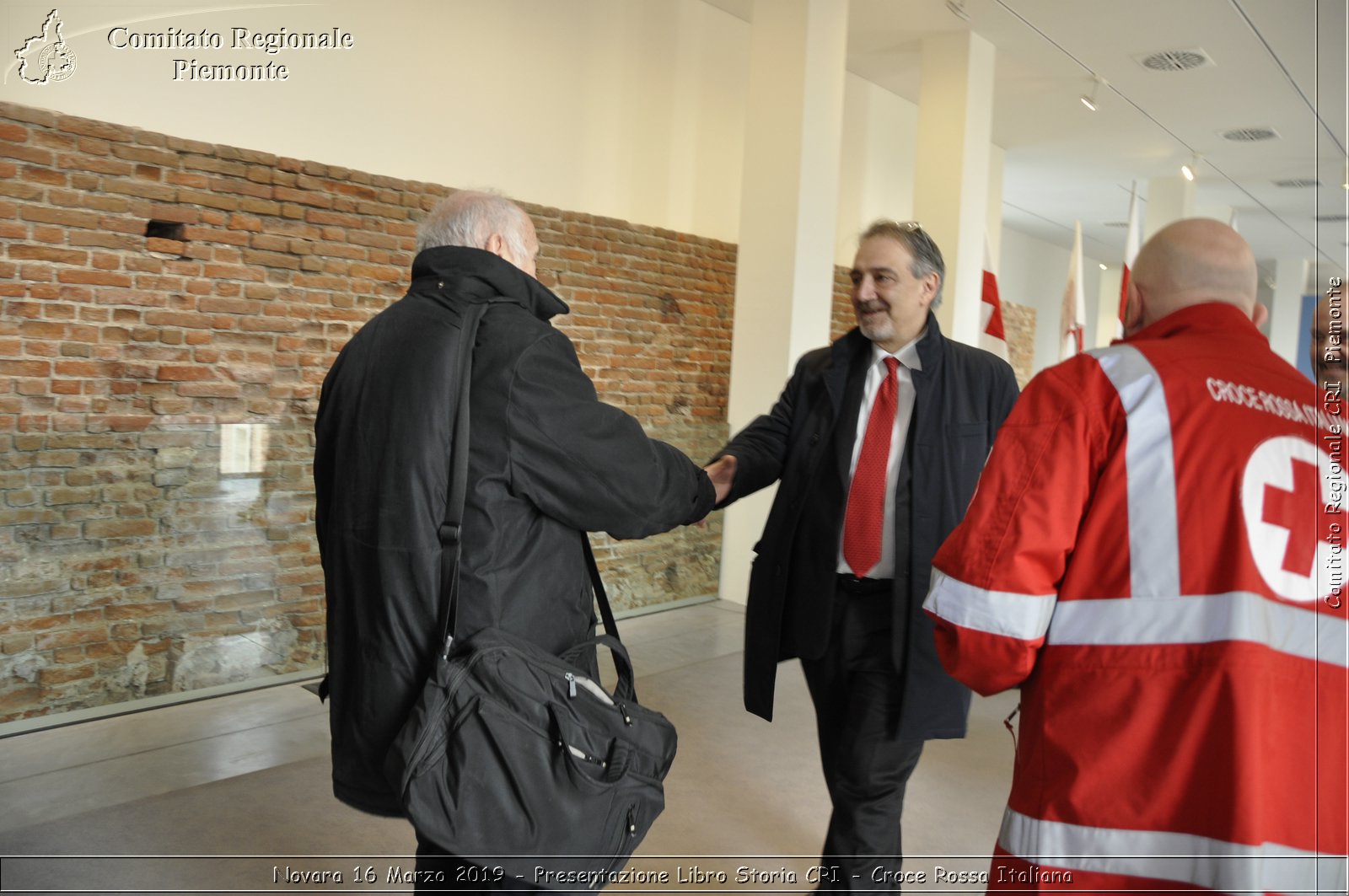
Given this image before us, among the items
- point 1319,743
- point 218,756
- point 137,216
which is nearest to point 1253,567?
point 1319,743

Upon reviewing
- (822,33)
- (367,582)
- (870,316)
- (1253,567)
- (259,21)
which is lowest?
(367,582)

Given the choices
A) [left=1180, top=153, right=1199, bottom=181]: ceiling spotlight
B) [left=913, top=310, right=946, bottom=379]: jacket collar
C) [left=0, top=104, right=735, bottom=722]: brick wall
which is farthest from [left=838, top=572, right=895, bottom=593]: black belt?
[left=1180, top=153, right=1199, bottom=181]: ceiling spotlight

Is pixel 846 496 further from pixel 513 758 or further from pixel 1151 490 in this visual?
pixel 513 758

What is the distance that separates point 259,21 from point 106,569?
242 cm

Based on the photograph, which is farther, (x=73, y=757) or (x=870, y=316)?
(x=73, y=757)

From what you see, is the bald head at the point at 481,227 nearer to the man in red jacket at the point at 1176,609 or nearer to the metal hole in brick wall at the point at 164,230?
the man in red jacket at the point at 1176,609

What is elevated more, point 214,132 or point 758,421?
point 214,132

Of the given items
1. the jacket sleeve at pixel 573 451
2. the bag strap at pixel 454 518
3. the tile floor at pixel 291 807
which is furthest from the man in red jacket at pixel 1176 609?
the tile floor at pixel 291 807

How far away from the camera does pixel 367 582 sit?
5.25 ft

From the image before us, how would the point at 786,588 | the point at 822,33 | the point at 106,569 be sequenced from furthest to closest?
the point at 822,33 → the point at 106,569 → the point at 786,588

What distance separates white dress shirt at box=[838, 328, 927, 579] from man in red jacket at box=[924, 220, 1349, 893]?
840mm

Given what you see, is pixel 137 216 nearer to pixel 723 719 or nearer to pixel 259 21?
pixel 259 21

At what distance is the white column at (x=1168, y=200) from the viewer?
11078 mm

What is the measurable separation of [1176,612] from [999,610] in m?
0.23
